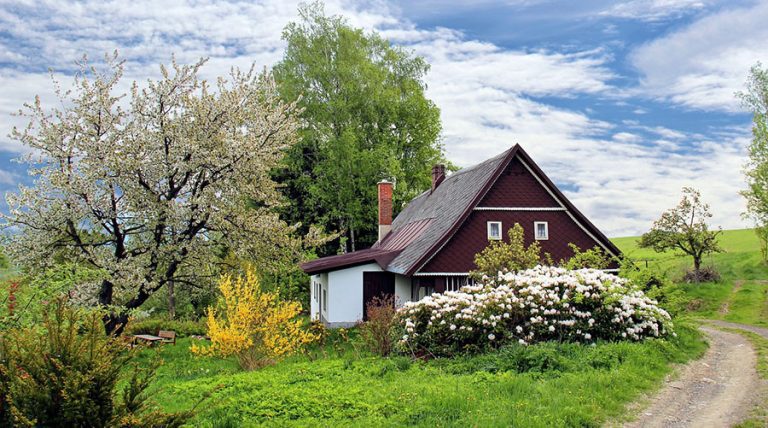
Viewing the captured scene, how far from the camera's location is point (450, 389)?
9.68 meters

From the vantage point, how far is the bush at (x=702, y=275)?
29.4m

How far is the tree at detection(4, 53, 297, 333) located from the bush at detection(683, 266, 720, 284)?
21538mm

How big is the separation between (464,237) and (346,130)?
15.0 meters

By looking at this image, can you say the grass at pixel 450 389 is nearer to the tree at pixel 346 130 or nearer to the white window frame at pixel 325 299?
the white window frame at pixel 325 299

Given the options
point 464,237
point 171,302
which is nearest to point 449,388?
point 464,237

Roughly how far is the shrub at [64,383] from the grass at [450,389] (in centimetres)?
57

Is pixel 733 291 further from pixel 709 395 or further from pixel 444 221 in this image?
pixel 709 395

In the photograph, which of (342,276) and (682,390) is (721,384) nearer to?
(682,390)

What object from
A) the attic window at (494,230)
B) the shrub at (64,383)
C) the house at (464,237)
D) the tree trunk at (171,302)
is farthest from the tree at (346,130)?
the shrub at (64,383)

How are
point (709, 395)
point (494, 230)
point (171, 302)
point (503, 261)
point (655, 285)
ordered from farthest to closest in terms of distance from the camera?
point (171, 302) < point (494, 230) < point (503, 261) < point (655, 285) < point (709, 395)

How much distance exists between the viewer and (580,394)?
9.30m

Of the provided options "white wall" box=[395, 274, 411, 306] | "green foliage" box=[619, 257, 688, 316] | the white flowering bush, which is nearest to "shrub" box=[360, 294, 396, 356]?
the white flowering bush

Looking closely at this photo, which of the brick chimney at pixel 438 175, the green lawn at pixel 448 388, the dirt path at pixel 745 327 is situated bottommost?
the dirt path at pixel 745 327

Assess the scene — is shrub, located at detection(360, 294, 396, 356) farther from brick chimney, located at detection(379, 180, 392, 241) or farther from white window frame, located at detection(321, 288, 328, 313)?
brick chimney, located at detection(379, 180, 392, 241)
